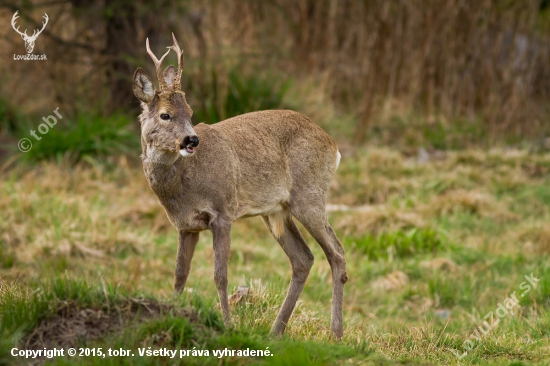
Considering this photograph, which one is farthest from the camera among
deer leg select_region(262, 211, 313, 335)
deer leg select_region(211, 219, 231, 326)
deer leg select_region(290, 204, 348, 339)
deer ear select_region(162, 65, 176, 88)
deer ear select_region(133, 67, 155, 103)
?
deer leg select_region(262, 211, 313, 335)

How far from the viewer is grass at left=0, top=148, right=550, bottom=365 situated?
184 inches

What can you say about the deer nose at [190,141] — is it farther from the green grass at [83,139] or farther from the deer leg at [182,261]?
the green grass at [83,139]

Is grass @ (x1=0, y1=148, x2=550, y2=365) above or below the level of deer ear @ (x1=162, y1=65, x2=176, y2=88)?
below

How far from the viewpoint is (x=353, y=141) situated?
537 inches

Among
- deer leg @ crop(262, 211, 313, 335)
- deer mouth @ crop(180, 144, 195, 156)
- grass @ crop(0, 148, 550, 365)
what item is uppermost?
deer mouth @ crop(180, 144, 195, 156)

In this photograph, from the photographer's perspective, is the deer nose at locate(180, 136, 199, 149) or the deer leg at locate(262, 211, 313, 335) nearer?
the deer nose at locate(180, 136, 199, 149)

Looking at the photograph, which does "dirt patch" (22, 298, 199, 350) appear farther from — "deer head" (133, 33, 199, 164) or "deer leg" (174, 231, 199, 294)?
"deer head" (133, 33, 199, 164)

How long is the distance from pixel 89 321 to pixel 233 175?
1507 mm

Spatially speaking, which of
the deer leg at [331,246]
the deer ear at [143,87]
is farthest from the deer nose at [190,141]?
the deer leg at [331,246]

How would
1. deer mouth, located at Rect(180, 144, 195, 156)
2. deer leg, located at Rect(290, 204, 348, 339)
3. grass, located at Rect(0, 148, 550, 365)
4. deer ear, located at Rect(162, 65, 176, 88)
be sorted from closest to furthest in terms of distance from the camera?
grass, located at Rect(0, 148, 550, 365) → deer mouth, located at Rect(180, 144, 195, 156) → deer ear, located at Rect(162, 65, 176, 88) → deer leg, located at Rect(290, 204, 348, 339)

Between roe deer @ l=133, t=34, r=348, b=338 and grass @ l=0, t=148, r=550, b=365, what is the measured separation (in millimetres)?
362

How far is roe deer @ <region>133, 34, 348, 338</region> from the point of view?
17.2 feet

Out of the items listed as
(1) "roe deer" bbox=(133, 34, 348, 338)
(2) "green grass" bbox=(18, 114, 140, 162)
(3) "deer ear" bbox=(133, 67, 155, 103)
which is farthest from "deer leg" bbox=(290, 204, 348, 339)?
(2) "green grass" bbox=(18, 114, 140, 162)

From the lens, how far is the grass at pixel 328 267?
466 cm
